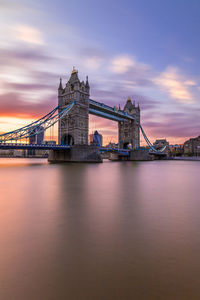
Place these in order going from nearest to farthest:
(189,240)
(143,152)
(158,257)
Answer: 1. (158,257)
2. (189,240)
3. (143,152)

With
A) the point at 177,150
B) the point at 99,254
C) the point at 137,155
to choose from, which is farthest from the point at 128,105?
the point at 99,254

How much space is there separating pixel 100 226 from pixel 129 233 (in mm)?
804

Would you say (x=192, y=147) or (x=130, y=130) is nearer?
(x=130, y=130)

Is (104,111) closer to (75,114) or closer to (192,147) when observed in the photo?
(75,114)

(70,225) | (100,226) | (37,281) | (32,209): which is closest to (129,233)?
(100,226)

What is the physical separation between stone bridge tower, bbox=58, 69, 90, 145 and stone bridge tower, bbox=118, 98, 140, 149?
97.2 feet

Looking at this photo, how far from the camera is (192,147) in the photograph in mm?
114000

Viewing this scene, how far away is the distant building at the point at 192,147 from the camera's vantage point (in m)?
110

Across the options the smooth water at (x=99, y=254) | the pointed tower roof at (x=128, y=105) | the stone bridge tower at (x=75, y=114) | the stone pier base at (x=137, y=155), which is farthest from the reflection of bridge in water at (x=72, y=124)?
the smooth water at (x=99, y=254)

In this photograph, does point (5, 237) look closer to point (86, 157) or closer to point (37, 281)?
point (37, 281)

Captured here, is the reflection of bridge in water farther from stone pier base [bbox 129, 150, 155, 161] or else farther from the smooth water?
the smooth water

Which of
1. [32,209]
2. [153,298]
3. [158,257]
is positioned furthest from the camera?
[32,209]

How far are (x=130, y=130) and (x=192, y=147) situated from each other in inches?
2433

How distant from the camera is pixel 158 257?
3137 mm
